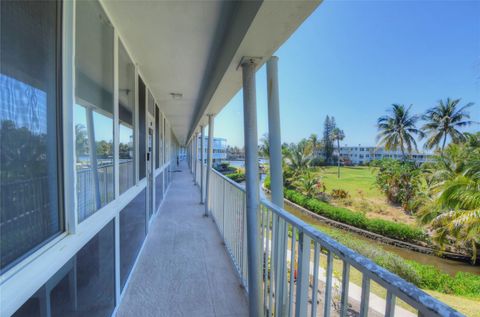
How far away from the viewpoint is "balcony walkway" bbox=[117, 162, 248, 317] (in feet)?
6.16

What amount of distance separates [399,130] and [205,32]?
27701 millimetres

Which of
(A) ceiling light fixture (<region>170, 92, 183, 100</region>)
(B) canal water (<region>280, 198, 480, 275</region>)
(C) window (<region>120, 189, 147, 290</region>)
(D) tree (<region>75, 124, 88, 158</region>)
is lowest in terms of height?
(B) canal water (<region>280, 198, 480, 275</region>)

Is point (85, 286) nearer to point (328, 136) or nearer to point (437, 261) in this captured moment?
point (437, 261)

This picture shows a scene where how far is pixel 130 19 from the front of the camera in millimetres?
1683

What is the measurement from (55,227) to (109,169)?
797 millimetres

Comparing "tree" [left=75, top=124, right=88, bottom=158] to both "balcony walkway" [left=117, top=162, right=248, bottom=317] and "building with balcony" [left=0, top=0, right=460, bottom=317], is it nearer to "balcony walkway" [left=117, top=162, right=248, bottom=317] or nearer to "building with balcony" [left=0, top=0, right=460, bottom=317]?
"building with balcony" [left=0, top=0, right=460, bottom=317]

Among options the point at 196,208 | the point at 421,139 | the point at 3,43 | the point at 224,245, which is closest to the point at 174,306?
the point at 224,245

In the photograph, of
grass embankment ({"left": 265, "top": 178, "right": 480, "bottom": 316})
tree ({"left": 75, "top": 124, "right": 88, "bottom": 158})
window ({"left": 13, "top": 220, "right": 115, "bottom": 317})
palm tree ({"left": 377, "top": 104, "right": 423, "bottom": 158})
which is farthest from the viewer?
palm tree ({"left": 377, "top": 104, "right": 423, "bottom": 158})

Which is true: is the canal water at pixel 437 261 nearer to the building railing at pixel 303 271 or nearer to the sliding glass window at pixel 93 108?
the building railing at pixel 303 271

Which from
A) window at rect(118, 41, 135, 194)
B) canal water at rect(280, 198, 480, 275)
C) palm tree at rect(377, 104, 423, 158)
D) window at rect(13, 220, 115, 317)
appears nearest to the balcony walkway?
window at rect(13, 220, 115, 317)

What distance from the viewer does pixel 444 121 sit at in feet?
67.9

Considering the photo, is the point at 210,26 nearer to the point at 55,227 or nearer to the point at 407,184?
the point at 55,227

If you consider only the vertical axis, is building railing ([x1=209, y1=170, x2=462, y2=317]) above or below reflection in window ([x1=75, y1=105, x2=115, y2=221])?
below

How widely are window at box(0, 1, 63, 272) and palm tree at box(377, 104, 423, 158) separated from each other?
27527mm
